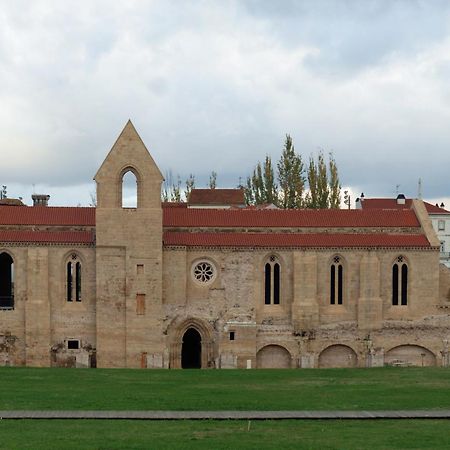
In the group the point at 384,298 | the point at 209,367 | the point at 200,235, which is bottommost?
the point at 209,367

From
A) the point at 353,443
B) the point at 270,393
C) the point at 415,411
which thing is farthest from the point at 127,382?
the point at 353,443

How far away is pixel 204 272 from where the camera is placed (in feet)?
183

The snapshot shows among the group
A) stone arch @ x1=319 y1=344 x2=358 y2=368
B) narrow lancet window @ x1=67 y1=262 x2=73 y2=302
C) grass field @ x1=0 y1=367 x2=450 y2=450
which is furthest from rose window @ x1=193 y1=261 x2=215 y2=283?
stone arch @ x1=319 y1=344 x2=358 y2=368

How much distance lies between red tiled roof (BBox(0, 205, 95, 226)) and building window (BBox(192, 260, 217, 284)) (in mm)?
7518

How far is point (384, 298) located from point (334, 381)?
14514mm

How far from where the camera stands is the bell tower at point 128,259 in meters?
54.2

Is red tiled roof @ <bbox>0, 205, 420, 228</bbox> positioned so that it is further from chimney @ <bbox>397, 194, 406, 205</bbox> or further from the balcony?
chimney @ <bbox>397, 194, 406, 205</bbox>

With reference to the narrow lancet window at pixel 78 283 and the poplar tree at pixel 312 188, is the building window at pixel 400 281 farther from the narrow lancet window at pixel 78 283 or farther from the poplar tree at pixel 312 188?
the poplar tree at pixel 312 188

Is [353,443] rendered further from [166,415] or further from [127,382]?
[127,382]

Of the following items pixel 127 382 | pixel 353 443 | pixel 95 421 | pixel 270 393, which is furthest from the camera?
pixel 127 382

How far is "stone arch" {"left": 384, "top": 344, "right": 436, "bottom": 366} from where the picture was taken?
184 feet

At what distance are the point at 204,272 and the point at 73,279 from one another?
843 cm

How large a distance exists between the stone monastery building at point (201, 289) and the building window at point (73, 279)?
8 cm

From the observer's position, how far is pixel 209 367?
181 feet
